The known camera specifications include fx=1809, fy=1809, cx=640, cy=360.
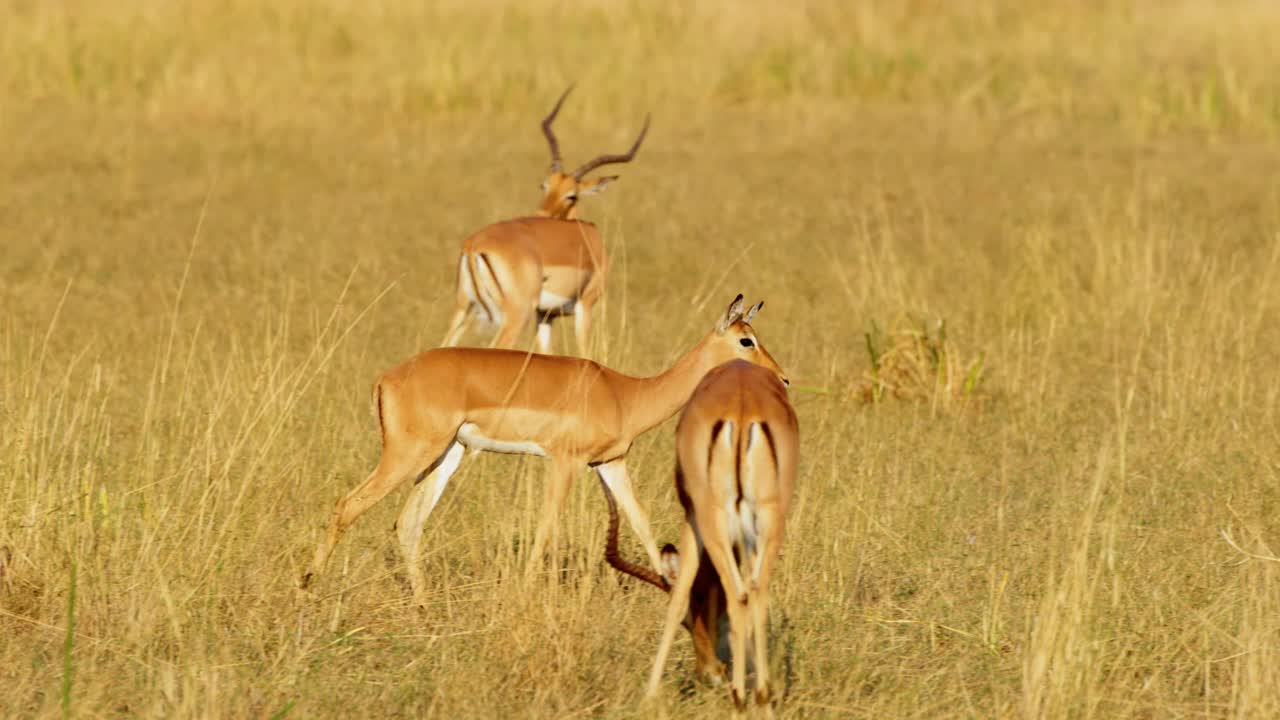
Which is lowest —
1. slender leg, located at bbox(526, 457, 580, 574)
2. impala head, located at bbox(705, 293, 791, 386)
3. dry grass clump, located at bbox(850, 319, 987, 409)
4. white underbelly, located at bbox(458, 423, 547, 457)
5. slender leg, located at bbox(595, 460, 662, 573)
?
dry grass clump, located at bbox(850, 319, 987, 409)

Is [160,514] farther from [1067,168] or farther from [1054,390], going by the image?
[1067,168]

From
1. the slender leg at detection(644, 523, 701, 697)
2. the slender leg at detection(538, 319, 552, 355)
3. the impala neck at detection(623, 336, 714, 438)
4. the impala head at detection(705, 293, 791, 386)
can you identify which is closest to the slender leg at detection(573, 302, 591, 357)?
the slender leg at detection(538, 319, 552, 355)

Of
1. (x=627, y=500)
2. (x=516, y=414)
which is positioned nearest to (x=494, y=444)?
(x=516, y=414)

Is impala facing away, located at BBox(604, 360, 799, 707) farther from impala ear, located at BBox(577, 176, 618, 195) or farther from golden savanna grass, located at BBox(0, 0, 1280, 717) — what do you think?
impala ear, located at BBox(577, 176, 618, 195)

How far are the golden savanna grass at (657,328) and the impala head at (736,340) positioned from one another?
19.3 inches

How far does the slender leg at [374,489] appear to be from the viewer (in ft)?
15.1

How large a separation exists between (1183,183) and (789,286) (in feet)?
11.1

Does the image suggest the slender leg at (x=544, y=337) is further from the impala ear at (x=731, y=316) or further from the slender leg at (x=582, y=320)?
the impala ear at (x=731, y=316)

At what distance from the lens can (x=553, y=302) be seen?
7512 mm

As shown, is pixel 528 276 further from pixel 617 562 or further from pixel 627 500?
pixel 617 562

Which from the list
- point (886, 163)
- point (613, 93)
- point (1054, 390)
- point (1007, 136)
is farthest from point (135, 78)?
point (1054, 390)

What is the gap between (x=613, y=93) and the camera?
1322 cm

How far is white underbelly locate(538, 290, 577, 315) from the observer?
7.45 meters

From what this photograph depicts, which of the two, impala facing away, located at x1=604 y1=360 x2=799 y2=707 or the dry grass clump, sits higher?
impala facing away, located at x1=604 y1=360 x2=799 y2=707
